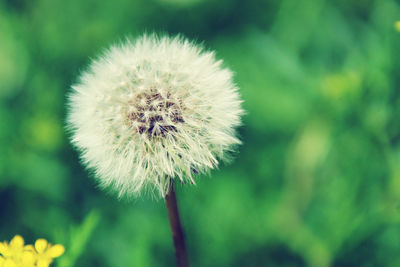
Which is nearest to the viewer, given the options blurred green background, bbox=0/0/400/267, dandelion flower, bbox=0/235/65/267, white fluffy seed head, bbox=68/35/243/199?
dandelion flower, bbox=0/235/65/267

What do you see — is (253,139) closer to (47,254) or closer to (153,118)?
(153,118)

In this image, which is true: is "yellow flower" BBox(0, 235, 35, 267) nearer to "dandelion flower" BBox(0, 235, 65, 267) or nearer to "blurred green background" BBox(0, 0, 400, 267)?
"dandelion flower" BBox(0, 235, 65, 267)

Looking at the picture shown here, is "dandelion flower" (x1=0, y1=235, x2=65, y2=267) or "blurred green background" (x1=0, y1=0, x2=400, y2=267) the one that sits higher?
"blurred green background" (x1=0, y1=0, x2=400, y2=267)

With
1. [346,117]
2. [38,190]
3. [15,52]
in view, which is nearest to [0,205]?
[38,190]

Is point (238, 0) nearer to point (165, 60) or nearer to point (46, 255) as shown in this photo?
point (165, 60)

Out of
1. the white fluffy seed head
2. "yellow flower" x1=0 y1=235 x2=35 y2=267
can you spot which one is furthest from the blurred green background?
the white fluffy seed head

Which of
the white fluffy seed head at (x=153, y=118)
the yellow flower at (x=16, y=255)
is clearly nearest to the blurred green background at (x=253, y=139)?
the yellow flower at (x=16, y=255)

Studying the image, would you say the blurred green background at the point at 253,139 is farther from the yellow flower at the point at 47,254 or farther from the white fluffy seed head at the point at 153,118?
the white fluffy seed head at the point at 153,118
